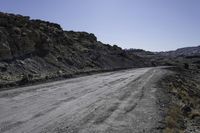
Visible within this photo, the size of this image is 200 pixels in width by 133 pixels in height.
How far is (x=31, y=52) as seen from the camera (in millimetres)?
46656

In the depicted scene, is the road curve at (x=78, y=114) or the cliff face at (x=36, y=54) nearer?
the road curve at (x=78, y=114)

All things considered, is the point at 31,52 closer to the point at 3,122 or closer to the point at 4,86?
the point at 4,86

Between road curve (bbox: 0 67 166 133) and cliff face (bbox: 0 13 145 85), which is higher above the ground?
cliff face (bbox: 0 13 145 85)

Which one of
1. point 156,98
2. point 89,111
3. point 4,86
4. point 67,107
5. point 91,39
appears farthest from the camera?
point 91,39

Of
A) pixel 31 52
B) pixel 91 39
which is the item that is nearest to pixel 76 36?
pixel 91 39

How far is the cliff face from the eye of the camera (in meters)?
37.9

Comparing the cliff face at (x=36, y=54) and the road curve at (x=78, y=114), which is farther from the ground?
the cliff face at (x=36, y=54)

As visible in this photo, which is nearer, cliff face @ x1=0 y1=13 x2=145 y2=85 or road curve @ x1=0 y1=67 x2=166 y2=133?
road curve @ x1=0 y1=67 x2=166 y2=133

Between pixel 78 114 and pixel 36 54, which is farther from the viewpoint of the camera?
pixel 36 54

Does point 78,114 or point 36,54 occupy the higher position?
point 36,54

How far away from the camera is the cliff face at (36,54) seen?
124 ft

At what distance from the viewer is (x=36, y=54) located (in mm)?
47312

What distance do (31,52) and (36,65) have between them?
4.01 meters

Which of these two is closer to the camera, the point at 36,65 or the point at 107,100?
the point at 107,100
